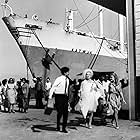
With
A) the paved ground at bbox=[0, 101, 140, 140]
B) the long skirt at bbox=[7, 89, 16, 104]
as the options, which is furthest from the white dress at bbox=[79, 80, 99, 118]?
the long skirt at bbox=[7, 89, 16, 104]

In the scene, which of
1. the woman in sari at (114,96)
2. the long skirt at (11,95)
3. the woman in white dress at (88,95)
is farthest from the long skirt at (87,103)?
the long skirt at (11,95)

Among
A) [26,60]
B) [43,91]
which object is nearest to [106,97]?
[43,91]

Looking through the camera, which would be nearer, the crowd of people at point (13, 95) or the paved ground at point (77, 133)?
the paved ground at point (77, 133)

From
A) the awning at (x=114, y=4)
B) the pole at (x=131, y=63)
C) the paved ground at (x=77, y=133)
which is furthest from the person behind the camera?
the awning at (x=114, y=4)

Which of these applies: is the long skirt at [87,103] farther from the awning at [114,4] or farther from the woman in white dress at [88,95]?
the awning at [114,4]

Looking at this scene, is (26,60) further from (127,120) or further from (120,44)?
(127,120)

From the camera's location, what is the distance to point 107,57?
2697 centimetres

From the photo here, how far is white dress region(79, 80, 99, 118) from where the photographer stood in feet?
21.7

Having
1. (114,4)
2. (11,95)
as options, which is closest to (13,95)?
(11,95)

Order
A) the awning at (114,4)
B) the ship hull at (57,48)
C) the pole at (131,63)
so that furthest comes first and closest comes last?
the ship hull at (57,48) < the awning at (114,4) < the pole at (131,63)

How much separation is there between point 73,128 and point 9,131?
154 cm

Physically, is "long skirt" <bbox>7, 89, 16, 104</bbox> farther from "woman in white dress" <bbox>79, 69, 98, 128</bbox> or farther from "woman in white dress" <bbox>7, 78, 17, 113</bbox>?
"woman in white dress" <bbox>79, 69, 98, 128</bbox>

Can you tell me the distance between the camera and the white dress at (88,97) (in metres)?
6.60

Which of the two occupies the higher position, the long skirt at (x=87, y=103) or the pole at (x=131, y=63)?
the pole at (x=131, y=63)
